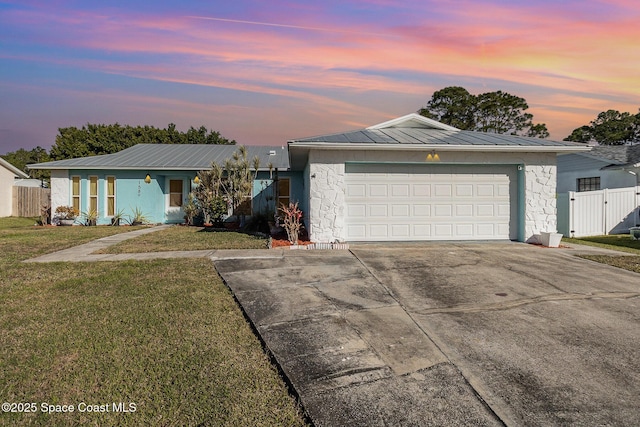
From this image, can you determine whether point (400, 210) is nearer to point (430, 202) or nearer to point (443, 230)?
point (430, 202)

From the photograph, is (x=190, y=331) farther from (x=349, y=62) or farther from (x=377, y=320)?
(x=349, y=62)

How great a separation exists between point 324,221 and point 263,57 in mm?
5427

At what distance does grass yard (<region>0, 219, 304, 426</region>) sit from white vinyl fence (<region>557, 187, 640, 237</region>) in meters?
13.0

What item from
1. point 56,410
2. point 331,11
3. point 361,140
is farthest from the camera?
point 361,140

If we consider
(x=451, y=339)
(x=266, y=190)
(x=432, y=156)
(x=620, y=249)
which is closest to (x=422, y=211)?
(x=432, y=156)

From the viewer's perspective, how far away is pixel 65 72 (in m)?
11.4

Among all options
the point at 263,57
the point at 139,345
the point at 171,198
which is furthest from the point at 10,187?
the point at 139,345

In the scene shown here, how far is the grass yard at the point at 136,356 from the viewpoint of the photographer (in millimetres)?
2568

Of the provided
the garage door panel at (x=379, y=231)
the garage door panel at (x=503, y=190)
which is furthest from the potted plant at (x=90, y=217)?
the garage door panel at (x=503, y=190)

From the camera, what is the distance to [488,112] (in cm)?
3712

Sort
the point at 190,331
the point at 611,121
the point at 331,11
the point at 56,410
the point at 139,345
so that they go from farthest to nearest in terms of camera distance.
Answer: the point at 611,121 < the point at 331,11 < the point at 190,331 < the point at 139,345 < the point at 56,410

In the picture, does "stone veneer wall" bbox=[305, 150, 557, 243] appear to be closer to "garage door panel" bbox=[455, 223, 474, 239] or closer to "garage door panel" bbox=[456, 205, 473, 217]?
"garage door panel" bbox=[456, 205, 473, 217]

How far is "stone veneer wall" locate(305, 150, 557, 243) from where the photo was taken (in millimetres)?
9656

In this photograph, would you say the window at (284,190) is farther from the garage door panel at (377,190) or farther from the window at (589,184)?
the window at (589,184)
